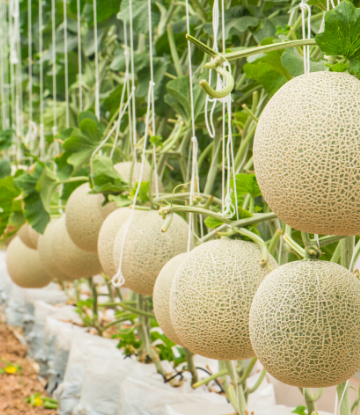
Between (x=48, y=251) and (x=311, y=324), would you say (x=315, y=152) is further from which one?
(x=48, y=251)

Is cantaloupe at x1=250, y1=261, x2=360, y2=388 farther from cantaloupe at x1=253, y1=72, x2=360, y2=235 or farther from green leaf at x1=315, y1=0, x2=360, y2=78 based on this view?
green leaf at x1=315, y1=0, x2=360, y2=78

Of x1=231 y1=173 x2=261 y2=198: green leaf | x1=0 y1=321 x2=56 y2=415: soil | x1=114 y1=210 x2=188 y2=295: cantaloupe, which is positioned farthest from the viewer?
x1=0 y1=321 x2=56 y2=415: soil

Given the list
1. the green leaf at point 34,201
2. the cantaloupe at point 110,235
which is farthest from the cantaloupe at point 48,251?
the cantaloupe at point 110,235

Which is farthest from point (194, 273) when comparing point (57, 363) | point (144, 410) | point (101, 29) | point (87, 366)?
point (57, 363)

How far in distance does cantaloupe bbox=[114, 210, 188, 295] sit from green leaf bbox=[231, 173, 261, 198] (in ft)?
0.67

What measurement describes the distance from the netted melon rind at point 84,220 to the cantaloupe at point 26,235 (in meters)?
0.49

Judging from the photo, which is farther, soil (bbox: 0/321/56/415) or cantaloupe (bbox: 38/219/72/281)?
soil (bbox: 0/321/56/415)

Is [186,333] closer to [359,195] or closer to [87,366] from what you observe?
[359,195]

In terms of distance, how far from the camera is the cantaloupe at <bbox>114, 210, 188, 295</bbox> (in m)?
0.92

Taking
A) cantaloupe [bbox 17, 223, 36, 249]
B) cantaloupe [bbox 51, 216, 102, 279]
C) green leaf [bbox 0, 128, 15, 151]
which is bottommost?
cantaloupe [bbox 17, 223, 36, 249]

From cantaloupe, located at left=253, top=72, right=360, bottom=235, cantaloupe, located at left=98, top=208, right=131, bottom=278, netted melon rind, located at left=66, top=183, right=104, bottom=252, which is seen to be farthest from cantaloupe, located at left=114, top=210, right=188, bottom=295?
cantaloupe, located at left=253, top=72, right=360, bottom=235

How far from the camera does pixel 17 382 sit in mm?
2998

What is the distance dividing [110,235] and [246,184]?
0.38 m

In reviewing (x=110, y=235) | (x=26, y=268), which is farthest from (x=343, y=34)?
(x=26, y=268)
